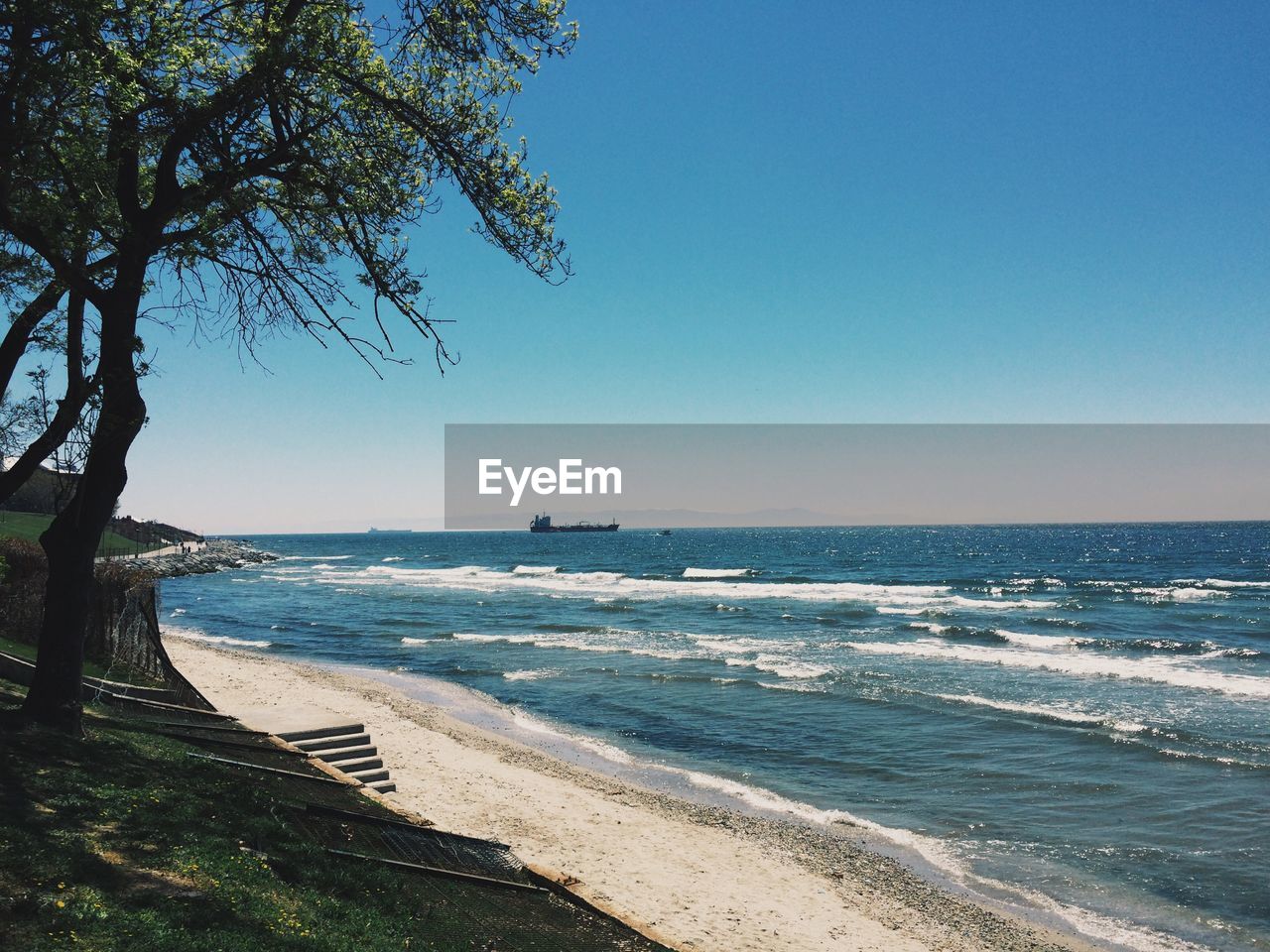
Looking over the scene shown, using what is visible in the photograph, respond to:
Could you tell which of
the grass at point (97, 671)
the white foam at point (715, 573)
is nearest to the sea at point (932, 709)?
the grass at point (97, 671)

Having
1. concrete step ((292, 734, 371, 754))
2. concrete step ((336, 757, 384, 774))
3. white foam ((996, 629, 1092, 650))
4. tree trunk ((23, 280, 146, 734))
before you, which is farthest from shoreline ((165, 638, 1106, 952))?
white foam ((996, 629, 1092, 650))

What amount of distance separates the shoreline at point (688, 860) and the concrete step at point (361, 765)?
79 centimetres

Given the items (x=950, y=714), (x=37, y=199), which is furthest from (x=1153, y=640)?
(x=37, y=199)

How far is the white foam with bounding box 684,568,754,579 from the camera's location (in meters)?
82.4

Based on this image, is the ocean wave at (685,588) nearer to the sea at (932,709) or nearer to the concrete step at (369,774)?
the sea at (932,709)

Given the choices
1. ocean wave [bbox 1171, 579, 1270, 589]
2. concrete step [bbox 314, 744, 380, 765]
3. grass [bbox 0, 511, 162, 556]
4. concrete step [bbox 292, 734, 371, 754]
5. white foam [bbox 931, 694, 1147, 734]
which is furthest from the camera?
ocean wave [bbox 1171, 579, 1270, 589]

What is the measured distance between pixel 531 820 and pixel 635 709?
10.4 meters

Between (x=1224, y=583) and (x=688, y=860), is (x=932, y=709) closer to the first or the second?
(x=688, y=860)

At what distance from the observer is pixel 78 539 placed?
952cm

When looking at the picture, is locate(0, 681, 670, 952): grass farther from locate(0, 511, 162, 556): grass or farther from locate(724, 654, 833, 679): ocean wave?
locate(0, 511, 162, 556): grass

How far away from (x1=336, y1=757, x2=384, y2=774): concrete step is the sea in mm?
6114

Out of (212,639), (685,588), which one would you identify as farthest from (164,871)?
(685,588)

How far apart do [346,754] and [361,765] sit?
411 millimetres

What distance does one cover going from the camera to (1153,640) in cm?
3738
